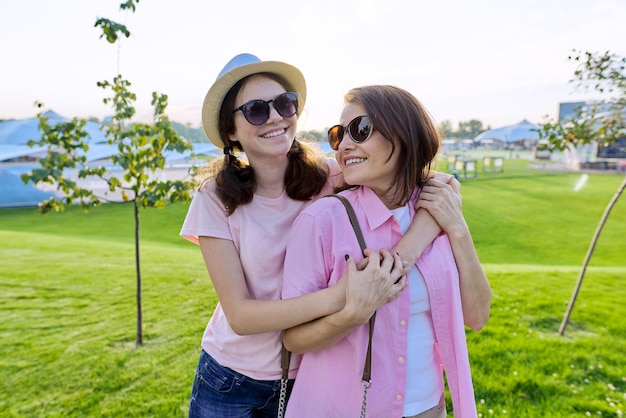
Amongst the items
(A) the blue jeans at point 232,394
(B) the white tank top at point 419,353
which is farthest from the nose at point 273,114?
(A) the blue jeans at point 232,394

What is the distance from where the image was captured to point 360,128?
63.8 inches

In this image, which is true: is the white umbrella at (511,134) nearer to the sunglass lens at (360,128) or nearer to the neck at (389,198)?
the neck at (389,198)

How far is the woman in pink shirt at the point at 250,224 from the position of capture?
64.7 inches

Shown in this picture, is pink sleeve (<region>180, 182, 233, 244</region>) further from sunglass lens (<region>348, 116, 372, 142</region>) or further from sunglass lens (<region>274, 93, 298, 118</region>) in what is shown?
sunglass lens (<region>348, 116, 372, 142</region>)

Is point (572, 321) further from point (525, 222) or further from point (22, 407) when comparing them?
point (525, 222)

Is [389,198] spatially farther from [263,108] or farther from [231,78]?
[231,78]

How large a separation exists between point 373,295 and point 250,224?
598 mm

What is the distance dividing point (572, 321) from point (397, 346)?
4802mm

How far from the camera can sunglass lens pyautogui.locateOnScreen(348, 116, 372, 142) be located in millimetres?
1608

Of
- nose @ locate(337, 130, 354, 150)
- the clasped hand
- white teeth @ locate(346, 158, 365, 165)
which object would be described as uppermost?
nose @ locate(337, 130, 354, 150)

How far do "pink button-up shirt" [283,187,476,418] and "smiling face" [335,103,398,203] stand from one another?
9 centimetres

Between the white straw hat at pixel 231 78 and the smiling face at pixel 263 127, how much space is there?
0.05m

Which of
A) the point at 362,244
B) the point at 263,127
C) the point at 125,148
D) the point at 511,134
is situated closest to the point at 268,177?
the point at 263,127

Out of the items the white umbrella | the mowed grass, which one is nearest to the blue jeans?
the mowed grass
